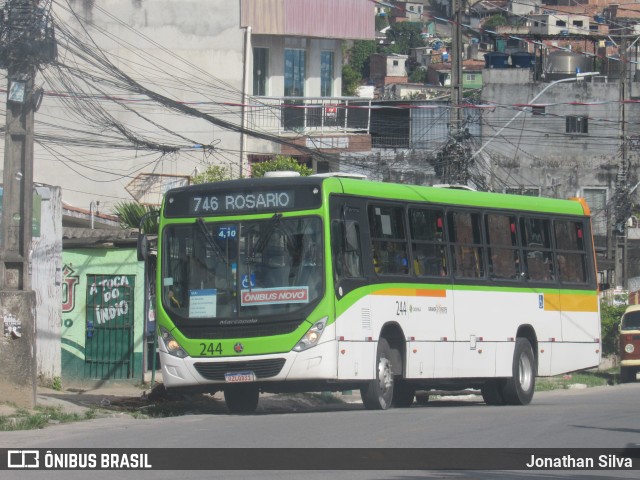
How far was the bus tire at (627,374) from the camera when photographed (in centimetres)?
2951

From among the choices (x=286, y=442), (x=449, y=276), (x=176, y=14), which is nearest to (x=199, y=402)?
(x=449, y=276)

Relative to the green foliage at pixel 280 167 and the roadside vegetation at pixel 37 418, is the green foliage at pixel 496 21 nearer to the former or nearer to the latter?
the green foliage at pixel 280 167

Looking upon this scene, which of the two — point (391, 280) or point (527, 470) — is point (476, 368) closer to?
point (391, 280)

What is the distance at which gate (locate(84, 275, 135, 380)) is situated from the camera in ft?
70.5

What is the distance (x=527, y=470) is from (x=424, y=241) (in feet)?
24.5

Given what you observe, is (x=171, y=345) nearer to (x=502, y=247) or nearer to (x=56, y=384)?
(x=56, y=384)

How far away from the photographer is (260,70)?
119ft

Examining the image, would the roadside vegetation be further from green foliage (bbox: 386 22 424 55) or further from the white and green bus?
green foliage (bbox: 386 22 424 55)

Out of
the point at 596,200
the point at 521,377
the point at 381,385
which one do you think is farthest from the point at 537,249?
the point at 596,200

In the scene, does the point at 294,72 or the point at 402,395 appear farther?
→ the point at 294,72

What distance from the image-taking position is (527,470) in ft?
32.5

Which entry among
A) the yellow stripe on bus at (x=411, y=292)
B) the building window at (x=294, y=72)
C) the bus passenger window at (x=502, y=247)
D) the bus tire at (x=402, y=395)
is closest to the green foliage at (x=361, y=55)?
the building window at (x=294, y=72)

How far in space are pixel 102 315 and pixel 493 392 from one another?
7.47 metres

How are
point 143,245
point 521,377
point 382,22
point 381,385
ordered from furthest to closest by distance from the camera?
point 382,22 → point 521,377 → point 381,385 → point 143,245
